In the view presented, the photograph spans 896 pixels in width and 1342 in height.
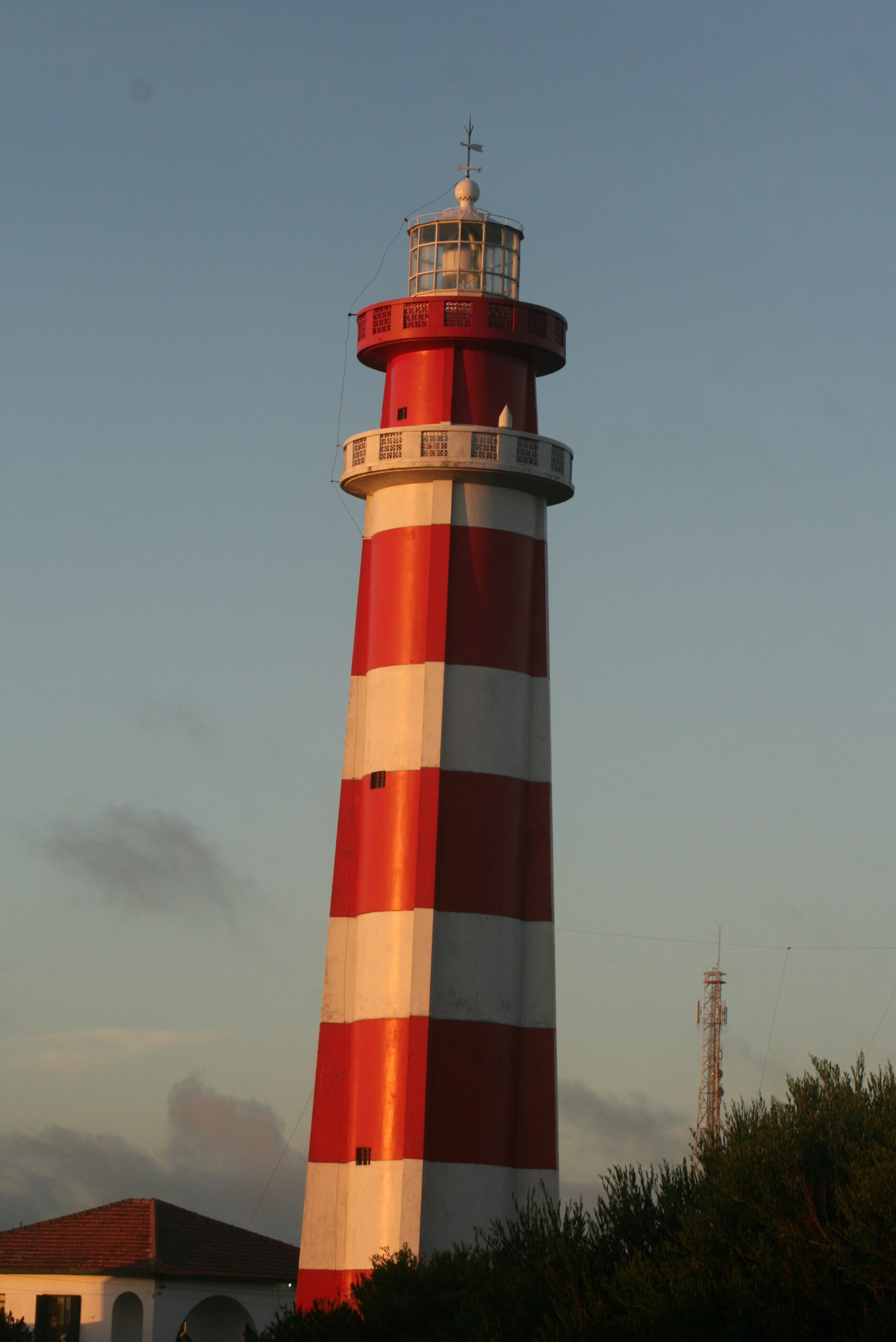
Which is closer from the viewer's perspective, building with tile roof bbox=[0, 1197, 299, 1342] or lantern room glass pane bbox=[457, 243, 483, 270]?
lantern room glass pane bbox=[457, 243, 483, 270]

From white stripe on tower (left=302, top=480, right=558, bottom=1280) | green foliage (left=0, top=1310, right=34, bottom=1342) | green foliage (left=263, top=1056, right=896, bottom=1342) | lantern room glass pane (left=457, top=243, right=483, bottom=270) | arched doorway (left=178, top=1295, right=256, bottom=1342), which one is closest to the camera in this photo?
green foliage (left=263, top=1056, right=896, bottom=1342)

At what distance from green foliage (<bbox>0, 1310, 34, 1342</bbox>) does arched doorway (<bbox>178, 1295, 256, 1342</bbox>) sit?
3.58 m

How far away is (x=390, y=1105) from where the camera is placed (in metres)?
33.5

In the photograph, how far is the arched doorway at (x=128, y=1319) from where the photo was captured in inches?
1730

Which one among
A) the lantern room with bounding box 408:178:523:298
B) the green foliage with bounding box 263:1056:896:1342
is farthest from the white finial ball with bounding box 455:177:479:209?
the green foliage with bounding box 263:1056:896:1342

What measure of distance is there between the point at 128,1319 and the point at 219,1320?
2.03m

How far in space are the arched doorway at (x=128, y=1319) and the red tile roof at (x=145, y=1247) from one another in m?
0.97

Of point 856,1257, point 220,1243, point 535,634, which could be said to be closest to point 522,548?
point 535,634

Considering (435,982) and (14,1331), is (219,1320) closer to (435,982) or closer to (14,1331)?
(14,1331)

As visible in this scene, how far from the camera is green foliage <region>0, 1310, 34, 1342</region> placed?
42.1m

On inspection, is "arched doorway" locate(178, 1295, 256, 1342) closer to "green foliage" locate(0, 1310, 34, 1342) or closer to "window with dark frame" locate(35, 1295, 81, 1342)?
"window with dark frame" locate(35, 1295, 81, 1342)

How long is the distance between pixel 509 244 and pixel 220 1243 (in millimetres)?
22958

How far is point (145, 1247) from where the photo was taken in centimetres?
4425

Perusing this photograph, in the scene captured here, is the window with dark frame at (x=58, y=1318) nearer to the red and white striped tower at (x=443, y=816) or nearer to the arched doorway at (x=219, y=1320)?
the arched doorway at (x=219, y=1320)
